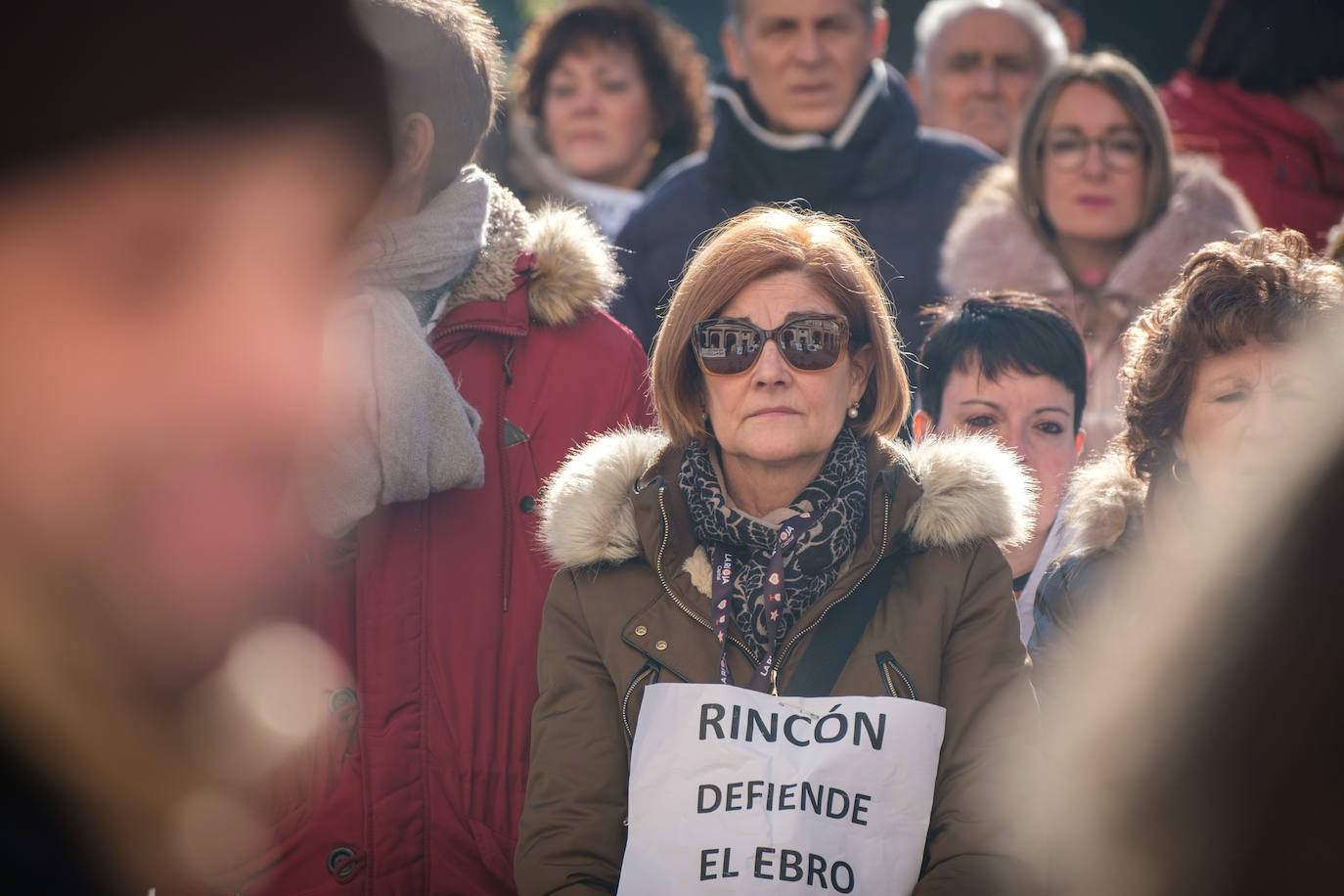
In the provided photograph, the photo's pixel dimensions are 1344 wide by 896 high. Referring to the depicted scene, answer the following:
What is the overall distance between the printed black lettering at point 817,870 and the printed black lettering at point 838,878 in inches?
0.7

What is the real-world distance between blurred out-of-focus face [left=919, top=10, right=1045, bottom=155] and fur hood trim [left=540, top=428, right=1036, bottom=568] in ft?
11.6

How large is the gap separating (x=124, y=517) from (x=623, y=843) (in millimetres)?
2312

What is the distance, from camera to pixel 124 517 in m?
0.59

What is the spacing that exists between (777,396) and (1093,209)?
84.9 inches

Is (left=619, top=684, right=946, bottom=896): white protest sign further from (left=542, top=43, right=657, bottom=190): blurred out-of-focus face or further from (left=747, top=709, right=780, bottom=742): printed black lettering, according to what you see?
(left=542, top=43, right=657, bottom=190): blurred out-of-focus face

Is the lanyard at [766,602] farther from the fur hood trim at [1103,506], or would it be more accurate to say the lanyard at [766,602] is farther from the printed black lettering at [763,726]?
the fur hood trim at [1103,506]

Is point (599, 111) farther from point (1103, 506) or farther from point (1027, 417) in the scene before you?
point (1103, 506)

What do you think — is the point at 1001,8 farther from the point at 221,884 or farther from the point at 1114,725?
the point at 221,884

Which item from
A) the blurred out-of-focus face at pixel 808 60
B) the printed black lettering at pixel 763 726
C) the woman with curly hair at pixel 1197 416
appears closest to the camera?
the printed black lettering at pixel 763 726

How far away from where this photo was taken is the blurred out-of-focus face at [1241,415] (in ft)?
9.53

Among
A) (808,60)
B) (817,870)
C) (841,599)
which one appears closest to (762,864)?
(817,870)

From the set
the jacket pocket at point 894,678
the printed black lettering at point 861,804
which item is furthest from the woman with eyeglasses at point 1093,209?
the printed black lettering at point 861,804

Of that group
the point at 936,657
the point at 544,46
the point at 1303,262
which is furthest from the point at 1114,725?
the point at 544,46

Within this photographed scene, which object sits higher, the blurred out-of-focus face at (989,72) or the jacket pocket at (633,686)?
the blurred out-of-focus face at (989,72)
